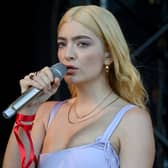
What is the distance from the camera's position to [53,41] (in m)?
2.80

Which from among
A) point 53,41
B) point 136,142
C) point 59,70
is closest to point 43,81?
point 59,70

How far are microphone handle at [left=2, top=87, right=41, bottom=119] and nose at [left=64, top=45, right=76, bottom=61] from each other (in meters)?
0.17

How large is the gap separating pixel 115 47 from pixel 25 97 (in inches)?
13.7

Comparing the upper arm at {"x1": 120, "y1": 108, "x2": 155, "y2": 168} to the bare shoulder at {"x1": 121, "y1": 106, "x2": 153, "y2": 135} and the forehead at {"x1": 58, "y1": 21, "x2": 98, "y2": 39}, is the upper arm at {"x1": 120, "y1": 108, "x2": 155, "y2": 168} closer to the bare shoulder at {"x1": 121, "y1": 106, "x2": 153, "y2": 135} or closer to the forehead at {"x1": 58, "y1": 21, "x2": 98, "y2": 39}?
the bare shoulder at {"x1": 121, "y1": 106, "x2": 153, "y2": 135}

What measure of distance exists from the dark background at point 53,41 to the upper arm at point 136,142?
47.6 inches

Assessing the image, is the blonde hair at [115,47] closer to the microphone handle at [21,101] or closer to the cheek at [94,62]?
the cheek at [94,62]

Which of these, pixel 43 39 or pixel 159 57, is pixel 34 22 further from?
pixel 159 57

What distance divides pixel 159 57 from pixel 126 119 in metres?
1.70

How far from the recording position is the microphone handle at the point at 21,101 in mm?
1364

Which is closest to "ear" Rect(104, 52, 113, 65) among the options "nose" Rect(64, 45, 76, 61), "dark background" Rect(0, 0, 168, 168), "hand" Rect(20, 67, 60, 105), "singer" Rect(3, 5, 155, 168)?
"singer" Rect(3, 5, 155, 168)

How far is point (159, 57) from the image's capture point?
319cm

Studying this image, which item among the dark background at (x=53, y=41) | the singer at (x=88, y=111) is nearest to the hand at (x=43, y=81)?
the singer at (x=88, y=111)

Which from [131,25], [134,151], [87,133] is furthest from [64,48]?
[131,25]

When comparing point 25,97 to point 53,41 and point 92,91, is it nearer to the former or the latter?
→ point 92,91
